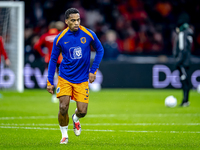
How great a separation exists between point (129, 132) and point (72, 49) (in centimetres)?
208

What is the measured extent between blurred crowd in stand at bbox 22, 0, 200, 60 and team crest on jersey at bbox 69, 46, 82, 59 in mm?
12461

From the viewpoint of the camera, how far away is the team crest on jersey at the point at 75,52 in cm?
605

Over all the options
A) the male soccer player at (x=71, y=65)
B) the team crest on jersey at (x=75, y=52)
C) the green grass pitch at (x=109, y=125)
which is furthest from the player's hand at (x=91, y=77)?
the green grass pitch at (x=109, y=125)

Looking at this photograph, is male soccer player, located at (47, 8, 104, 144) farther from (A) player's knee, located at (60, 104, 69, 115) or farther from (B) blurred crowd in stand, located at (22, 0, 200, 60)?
(B) blurred crowd in stand, located at (22, 0, 200, 60)

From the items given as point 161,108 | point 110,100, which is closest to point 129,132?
point 161,108

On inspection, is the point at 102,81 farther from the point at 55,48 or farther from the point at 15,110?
the point at 55,48

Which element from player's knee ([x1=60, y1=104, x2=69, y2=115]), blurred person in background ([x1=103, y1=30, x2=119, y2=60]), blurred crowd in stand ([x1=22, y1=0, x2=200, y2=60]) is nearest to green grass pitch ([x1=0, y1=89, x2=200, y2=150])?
player's knee ([x1=60, y1=104, x2=69, y2=115])

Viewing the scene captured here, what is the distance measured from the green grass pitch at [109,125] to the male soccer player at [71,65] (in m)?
0.59

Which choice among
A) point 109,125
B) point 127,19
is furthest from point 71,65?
point 127,19

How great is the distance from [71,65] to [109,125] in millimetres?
2519

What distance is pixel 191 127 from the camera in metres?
7.85

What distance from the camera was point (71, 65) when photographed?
6102 millimetres

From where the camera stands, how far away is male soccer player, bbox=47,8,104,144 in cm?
600

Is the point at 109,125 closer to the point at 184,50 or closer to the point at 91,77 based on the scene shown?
the point at 91,77
